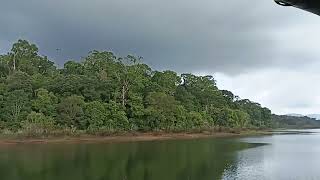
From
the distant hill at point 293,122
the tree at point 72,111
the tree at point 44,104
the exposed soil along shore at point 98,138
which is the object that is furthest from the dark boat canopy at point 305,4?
the distant hill at point 293,122

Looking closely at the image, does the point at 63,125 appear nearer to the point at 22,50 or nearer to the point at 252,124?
the point at 22,50

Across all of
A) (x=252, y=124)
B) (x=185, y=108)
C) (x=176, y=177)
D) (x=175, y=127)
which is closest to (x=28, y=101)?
(x=175, y=127)

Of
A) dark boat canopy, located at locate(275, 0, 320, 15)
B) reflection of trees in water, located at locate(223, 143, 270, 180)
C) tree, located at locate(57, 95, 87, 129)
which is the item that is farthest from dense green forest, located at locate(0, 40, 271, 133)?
dark boat canopy, located at locate(275, 0, 320, 15)

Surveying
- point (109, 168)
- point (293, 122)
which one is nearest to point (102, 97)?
point (109, 168)

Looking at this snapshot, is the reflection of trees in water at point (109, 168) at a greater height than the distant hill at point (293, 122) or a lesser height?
lesser

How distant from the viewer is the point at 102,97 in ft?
228

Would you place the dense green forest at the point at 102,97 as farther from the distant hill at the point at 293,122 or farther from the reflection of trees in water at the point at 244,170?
the distant hill at the point at 293,122

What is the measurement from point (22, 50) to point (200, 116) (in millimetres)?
37802

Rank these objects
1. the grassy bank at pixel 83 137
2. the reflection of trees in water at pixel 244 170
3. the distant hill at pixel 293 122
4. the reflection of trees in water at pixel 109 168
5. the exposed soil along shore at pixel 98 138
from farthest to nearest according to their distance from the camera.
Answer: the distant hill at pixel 293 122
the grassy bank at pixel 83 137
the exposed soil along shore at pixel 98 138
the reflection of trees in water at pixel 109 168
the reflection of trees in water at pixel 244 170

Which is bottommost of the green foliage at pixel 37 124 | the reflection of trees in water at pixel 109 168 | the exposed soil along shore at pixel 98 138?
the reflection of trees in water at pixel 109 168

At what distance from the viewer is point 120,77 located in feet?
243

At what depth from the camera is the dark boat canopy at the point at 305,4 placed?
2234 mm

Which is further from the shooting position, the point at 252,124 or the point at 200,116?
the point at 252,124

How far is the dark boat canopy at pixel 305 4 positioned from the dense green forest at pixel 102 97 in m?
56.0
